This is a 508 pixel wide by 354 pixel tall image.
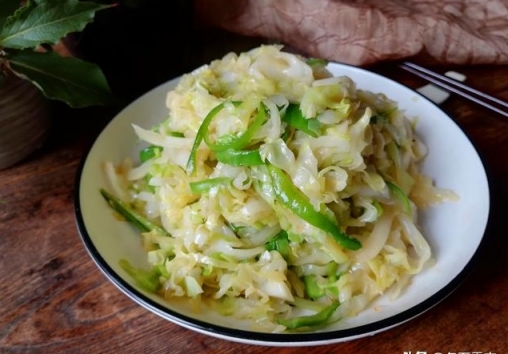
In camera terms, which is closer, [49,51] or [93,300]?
[93,300]

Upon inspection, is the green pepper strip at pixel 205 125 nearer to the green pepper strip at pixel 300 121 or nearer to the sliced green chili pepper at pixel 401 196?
the green pepper strip at pixel 300 121

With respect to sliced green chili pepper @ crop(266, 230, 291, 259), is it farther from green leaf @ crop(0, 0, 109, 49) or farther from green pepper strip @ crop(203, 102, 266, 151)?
green leaf @ crop(0, 0, 109, 49)

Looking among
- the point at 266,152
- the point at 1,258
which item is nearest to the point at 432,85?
the point at 266,152

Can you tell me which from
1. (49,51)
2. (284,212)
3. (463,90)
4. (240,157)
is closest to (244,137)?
(240,157)

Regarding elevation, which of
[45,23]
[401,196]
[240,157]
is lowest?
[401,196]

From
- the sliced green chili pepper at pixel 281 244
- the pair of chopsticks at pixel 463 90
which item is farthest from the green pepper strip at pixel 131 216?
the pair of chopsticks at pixel 463 90

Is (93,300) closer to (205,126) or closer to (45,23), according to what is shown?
(205,126)
